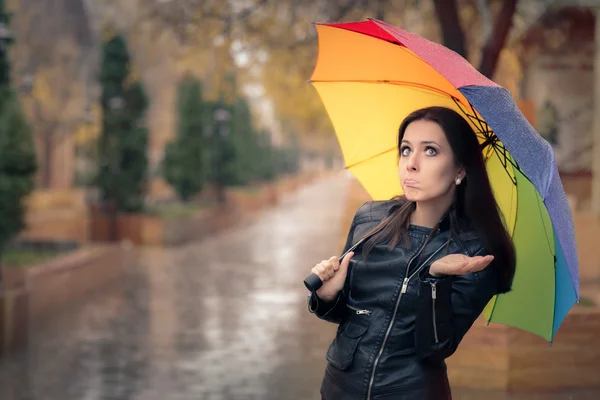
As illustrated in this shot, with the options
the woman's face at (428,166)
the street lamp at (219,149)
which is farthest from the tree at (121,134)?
the woman's face at (428,166)

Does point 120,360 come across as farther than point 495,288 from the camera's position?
Yes

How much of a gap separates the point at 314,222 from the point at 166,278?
49.0ft

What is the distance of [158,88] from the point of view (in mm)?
41469

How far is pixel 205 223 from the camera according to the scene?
82.3 ft

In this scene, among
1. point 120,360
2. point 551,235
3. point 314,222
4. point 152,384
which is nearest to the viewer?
point 551,235

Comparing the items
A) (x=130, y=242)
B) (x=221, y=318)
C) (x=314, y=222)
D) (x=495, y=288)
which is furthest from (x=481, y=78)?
(x=314, y=222)

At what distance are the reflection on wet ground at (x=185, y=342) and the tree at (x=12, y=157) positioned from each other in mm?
1367

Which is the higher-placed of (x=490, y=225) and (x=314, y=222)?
(x=490, y=225)

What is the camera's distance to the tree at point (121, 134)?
2075 cm

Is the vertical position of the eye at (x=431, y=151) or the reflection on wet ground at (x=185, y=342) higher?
the eye at (x=431, y=151)

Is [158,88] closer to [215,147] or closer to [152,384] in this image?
[215,147]

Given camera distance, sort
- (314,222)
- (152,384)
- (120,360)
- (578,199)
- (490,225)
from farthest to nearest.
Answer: (314,222)
(578,199)
(120,360)
(152,384)
(490,225)

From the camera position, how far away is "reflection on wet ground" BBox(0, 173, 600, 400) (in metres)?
7.82

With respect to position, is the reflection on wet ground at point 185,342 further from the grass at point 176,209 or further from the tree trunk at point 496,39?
the grass at point 176,209
